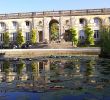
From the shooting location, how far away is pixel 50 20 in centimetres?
6794

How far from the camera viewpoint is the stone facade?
66.6m

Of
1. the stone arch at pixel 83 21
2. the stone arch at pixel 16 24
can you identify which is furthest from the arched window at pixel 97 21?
the stone arch at pixel 16 24

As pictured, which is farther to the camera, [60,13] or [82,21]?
[82,21]

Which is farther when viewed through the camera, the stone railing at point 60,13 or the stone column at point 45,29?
the stone column at point 45,29

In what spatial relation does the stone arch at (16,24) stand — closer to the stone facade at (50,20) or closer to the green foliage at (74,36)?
the stone facade at (50,20)

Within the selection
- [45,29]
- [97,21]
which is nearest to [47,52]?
[45,29]

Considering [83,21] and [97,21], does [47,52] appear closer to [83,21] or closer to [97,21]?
[83,21]

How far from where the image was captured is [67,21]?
67.6 m

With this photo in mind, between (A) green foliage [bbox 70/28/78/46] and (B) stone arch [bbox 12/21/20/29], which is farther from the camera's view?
(B) stone arch [bbox 12/21/20/29]

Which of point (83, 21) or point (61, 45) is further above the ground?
point (83, 21)

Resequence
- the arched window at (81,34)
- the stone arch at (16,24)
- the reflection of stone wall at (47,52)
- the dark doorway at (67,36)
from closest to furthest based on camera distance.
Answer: the reflection of stone wall at (47,52), the dark doorway at (67,36), the arched window at (81,34), the stone arch at (16,24)

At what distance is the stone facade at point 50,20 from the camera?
2621 inches

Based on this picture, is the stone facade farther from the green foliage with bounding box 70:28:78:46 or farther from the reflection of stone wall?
the reflection of stone wall

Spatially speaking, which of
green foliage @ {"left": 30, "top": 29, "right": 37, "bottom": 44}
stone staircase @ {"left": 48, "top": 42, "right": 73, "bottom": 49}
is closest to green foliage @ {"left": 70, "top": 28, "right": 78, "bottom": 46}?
stone staircase @ {"left": 48, "top": 42, "right": 73, "bottom": 49}
